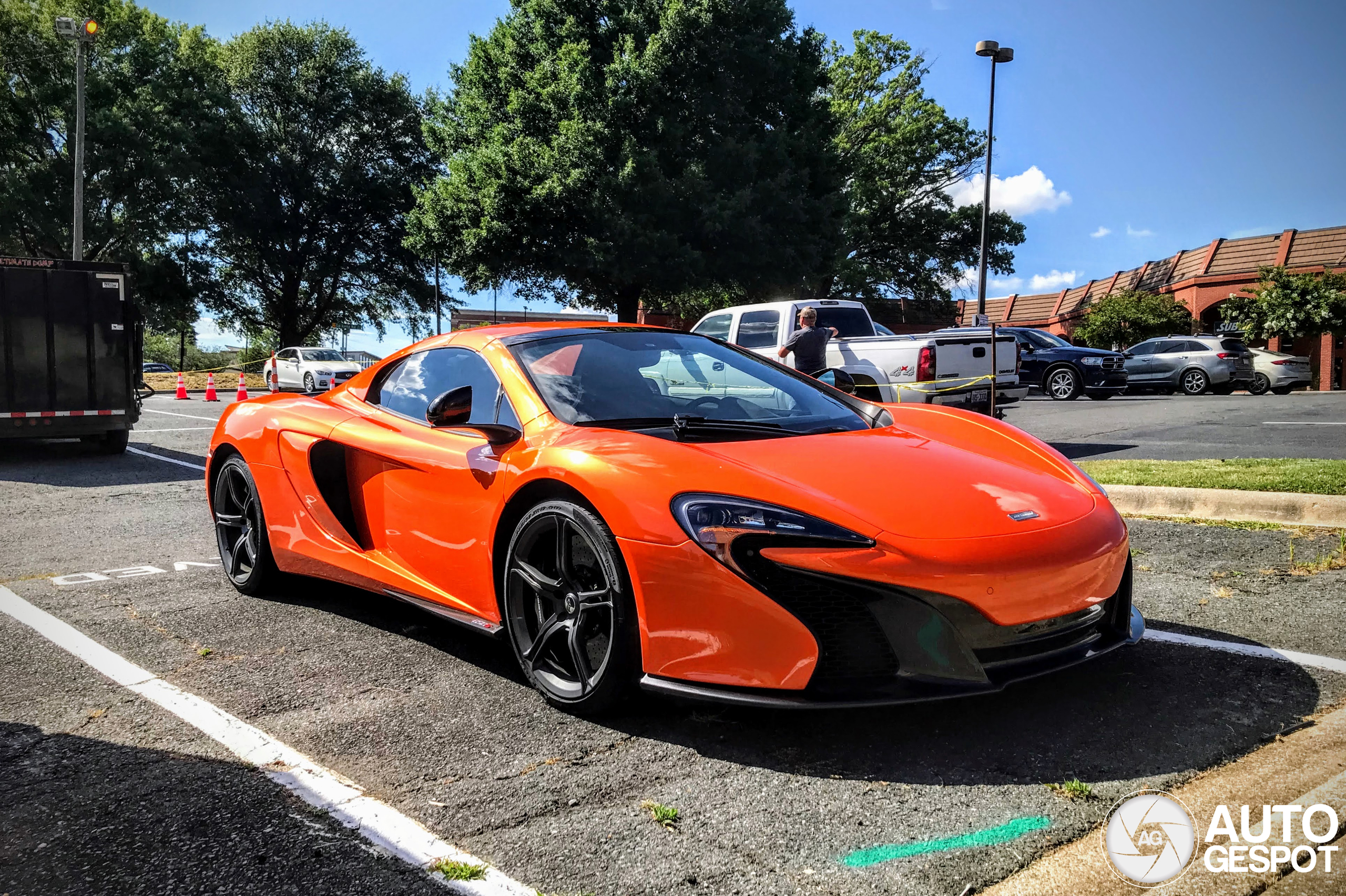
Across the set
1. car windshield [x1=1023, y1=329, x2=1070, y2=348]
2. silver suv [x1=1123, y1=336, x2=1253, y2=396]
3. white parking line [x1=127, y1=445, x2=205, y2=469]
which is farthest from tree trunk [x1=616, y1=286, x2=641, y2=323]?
white parking line [x1=127, y1=445, x2=205, y2=469]

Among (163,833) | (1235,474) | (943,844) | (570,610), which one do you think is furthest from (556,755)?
(1235,474)

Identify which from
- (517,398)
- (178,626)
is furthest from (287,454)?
(517,398)

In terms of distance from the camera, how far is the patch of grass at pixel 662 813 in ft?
8.39

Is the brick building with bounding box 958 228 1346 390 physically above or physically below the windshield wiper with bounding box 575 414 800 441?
above

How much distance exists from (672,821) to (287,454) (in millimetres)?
3020

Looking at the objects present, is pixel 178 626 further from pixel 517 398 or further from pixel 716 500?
pixel 716 500

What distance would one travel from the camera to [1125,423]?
14.5 metres

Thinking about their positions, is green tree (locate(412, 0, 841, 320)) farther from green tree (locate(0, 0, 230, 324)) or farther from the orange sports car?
the orange sports car

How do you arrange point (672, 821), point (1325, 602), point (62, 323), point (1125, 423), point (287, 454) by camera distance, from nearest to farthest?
point (672, 821) → point (1325, 602) → point (287, 454) → point (62, 323) → point (1125, 423)

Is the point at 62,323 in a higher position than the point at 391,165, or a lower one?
lower

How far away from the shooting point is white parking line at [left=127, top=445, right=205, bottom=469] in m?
11.1

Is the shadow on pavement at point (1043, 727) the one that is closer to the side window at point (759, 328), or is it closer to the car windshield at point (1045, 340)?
the side window at point (759, 328)

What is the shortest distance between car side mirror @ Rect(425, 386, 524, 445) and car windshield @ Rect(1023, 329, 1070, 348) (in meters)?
20.1

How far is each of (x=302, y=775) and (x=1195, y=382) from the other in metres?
24.3
